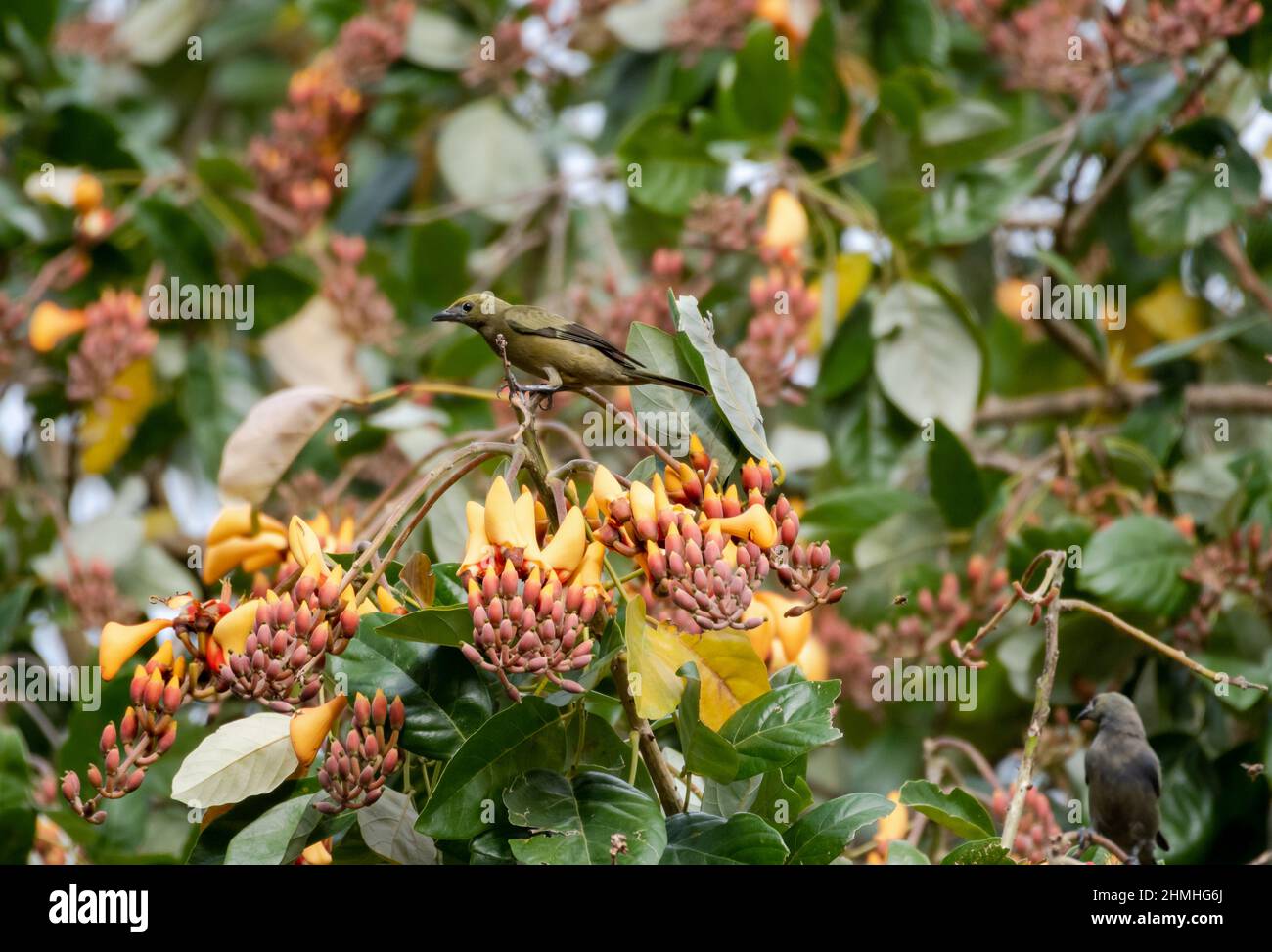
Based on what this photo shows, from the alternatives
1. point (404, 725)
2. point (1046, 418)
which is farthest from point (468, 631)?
point (1046, 418)

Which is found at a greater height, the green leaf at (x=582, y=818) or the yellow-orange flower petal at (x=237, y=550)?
the yellow-orange flower petal at (x=237, y=550)

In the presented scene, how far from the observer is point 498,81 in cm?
425

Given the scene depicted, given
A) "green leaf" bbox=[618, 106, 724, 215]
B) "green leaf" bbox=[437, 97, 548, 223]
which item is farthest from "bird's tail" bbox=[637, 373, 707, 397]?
"green leaf" bbox=[437, 97, 548, 223]

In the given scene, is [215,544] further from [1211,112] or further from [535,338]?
[1211,112]

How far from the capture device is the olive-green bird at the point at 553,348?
2.03 metres

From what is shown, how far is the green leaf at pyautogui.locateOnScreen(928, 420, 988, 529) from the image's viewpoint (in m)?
3.10

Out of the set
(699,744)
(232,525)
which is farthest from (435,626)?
(232,525)

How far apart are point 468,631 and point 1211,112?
2841 millimetres

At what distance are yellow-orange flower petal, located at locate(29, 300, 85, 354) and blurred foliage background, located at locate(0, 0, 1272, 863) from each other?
0.01 metres

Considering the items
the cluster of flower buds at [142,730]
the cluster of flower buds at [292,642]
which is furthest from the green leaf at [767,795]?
the cluster of flower buds at [142,730]

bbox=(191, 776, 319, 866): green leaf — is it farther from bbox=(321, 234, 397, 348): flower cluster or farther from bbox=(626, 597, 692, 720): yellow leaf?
bbox=(321, 234, 397, 348): flower cluster

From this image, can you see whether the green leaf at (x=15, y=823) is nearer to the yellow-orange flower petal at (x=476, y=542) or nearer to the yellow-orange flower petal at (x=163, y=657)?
the yellow-orange flower petal at (x=163, y=657)

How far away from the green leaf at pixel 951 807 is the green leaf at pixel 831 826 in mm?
73

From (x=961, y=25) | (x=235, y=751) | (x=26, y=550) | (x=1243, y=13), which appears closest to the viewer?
(x=235, y=751)
